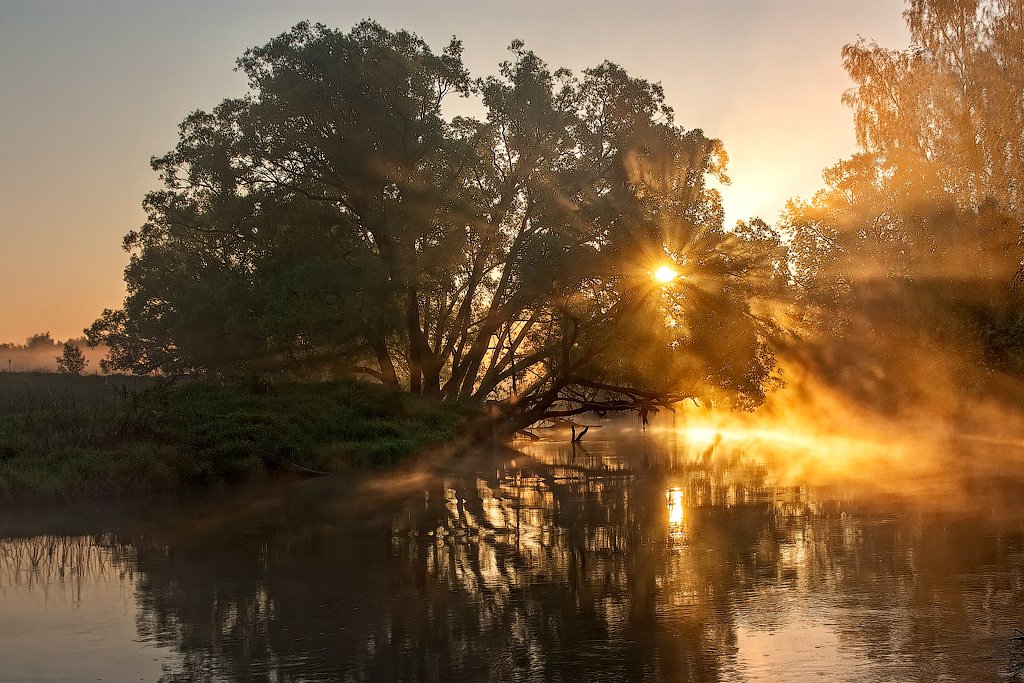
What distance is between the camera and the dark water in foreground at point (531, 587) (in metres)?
10.2

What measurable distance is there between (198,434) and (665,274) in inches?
808

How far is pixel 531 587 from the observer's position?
14.0 meters

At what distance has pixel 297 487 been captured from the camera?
29.2 metres

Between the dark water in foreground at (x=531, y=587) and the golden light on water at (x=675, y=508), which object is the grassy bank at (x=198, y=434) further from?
the golden light on water at (x=675, y=508)

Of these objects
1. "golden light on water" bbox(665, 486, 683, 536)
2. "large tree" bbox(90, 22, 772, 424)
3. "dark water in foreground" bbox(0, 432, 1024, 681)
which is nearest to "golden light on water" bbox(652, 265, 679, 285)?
"large tree" bbox(90, 22, 772, 424)

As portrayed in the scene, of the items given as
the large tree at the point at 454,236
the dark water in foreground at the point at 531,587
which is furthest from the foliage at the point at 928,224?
the dark water in foreground at the point at 531,587

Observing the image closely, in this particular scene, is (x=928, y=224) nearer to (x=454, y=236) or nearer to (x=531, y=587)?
Answer: (x=454, y=236)

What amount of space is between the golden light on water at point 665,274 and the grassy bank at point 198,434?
1039 cm

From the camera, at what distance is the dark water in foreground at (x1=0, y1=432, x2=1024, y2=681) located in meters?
10.2

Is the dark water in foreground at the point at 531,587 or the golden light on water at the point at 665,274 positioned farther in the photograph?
the golden light on water at the point at 665,274

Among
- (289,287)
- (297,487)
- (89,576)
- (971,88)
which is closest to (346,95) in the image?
(289,287)

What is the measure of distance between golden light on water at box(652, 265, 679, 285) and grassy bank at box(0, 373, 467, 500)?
34.1 ft

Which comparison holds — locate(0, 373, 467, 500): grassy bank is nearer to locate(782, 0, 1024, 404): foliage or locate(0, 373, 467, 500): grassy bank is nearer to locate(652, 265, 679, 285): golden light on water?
locate(652, 265, 679, 285): golden light on water

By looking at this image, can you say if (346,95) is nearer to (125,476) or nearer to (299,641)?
(125,476)
